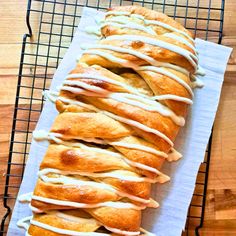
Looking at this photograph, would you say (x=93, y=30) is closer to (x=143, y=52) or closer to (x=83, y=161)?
(x=143, y=52)

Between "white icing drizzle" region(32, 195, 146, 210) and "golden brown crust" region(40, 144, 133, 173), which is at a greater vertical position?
"golden brown crust" region(40, 144, 133, 173)

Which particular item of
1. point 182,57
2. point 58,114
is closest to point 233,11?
point 182,57

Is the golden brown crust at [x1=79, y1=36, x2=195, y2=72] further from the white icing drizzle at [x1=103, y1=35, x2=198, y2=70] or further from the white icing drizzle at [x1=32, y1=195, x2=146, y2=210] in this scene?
the white icing drizzle at [x1=32, y1=195, x2=146, y2=210]

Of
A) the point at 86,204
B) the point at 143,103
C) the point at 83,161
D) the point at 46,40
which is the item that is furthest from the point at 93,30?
the point at 86,204

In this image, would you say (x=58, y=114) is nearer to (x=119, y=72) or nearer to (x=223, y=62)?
(x=119, y=72)

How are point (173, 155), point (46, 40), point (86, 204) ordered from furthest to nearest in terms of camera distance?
point (46, 40), point (173, 155), point (86, 204)

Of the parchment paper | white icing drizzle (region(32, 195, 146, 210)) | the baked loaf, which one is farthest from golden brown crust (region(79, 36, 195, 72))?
white icing drizzle (region(32, 195, 146, 210))
